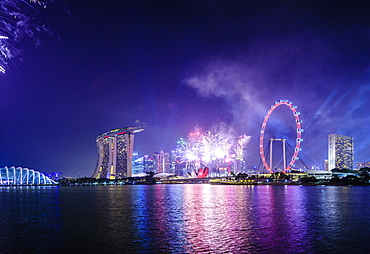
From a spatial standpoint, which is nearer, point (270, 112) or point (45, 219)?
point (45, 219)

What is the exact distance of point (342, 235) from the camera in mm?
31594

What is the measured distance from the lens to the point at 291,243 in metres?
28.4

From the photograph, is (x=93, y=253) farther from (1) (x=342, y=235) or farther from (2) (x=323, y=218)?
(2) (x=323, y=218)

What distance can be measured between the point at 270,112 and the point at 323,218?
9010 cm

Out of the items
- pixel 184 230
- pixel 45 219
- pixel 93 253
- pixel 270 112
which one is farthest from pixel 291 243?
pixel 270 112

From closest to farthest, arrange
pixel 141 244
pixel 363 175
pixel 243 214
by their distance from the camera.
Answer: pixel 141 244, pixel 243 214, pixel 363 175

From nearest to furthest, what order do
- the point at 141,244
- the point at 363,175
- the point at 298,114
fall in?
the point at 141,244, the point at 298,114, the point at 363,175

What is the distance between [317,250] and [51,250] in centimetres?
1869

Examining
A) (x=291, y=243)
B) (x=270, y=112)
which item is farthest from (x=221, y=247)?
(x=270, y=112)

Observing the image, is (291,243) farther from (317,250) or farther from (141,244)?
(141,244)

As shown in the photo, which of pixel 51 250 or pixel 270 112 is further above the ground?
pixel 270 112

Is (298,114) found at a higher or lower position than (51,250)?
higher

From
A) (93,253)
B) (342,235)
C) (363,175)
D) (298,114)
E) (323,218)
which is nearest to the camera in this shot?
(93,253)

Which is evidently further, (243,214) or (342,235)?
(243,214)
